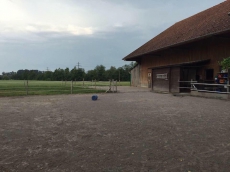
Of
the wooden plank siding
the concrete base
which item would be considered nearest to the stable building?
the wooden plank siding

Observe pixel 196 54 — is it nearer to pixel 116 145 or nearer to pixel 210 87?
pixel 210 87

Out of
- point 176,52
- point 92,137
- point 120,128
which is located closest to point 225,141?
point 120,128

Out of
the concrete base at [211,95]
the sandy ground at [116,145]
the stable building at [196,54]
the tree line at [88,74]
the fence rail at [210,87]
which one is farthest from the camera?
the tree line at [88,74]

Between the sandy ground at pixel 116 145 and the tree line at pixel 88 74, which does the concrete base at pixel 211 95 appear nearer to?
the sandy ground at pixel 116 145

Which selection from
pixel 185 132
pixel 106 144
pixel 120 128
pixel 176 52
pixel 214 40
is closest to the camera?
pixel 106 144

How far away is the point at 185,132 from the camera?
5316 mm

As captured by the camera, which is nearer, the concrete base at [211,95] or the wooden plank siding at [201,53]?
the concrete base at [211,95]

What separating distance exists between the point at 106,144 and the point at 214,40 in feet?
47.2

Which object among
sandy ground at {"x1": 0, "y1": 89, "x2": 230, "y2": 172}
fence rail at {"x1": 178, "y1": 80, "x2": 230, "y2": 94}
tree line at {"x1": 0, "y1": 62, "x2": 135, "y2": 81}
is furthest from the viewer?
tree line at {"x1": 0, "y1": 62, "x2": 135, "y2": 81}

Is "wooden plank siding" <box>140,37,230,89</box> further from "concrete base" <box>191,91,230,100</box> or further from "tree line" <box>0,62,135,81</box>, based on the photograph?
"tree line" <box>0,62,135,81</box>

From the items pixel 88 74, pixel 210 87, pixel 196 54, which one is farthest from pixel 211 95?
pixel 88 74

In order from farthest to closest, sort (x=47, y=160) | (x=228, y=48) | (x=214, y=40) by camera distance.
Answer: (x=214, y=40)
(x=228, y=48)
(x=47, y=160)

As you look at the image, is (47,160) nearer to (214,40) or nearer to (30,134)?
(30,134)

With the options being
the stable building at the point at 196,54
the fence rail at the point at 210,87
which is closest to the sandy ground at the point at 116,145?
the fence rail at the point at 210,87
